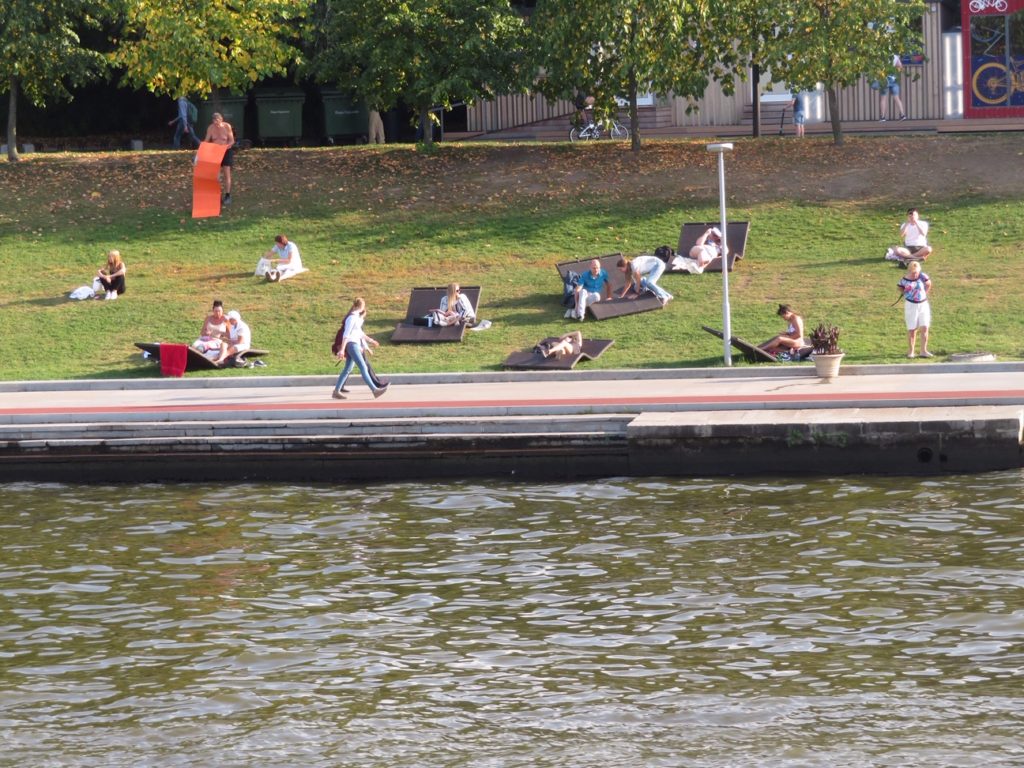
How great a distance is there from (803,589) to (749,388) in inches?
270

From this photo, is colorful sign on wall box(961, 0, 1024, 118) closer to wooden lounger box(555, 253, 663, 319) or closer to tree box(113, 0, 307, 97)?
wooden lounger box(555, 253, 663, 319)

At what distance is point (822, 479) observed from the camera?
16.7m

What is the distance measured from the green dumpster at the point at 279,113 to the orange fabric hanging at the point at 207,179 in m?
7.00

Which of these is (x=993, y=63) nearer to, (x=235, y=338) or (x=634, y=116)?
(x=634, y=116)

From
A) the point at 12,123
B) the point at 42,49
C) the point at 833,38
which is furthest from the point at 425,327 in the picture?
the point at 12,123

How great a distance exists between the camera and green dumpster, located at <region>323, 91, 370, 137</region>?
125 feet

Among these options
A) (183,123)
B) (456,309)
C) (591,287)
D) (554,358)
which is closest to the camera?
(554,358)

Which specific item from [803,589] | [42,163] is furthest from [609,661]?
[42,163]

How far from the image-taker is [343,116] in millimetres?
38188

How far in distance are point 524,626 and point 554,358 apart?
996 centimetres

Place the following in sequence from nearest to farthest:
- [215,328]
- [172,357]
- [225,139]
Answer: [172,357] < [215,328] < [225,139]

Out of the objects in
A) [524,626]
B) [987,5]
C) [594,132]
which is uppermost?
[987,5]

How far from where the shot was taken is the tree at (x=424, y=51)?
3253cm

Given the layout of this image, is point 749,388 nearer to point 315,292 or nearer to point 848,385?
point 848,385
